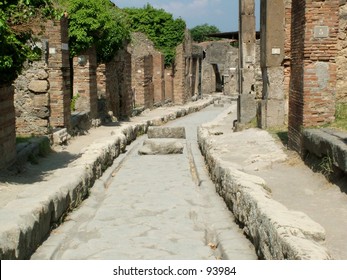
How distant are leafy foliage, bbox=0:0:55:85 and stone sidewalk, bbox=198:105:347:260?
3483mm

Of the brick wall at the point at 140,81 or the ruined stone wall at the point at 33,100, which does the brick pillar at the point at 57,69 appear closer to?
the ruined stone wall at the point at 33,100

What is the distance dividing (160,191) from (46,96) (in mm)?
5508

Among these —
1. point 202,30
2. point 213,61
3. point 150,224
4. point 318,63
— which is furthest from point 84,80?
point 202,30

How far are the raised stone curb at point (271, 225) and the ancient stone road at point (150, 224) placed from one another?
0.89 feet

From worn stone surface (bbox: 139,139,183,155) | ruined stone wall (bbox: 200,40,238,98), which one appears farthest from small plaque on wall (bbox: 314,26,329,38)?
ruined stone wall (bbox: 200,40,238,98)

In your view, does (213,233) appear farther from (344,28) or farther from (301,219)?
(344,28)

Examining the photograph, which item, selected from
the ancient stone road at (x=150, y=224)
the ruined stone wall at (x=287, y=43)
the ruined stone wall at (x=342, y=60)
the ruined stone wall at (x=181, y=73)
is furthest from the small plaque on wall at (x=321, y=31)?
the ruined stone wall at (x=181, y=73)

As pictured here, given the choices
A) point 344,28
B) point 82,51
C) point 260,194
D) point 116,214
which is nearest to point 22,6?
point 116,214

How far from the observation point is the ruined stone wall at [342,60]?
12.8 m

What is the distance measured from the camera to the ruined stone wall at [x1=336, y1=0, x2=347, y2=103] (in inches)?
503

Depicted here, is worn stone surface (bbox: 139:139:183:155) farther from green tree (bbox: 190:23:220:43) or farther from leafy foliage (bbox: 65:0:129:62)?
green tree (bbox: 190:23:220:43)

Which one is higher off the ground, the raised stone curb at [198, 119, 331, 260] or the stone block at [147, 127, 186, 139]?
the raised stone curb at [198, 119, 331, 260]

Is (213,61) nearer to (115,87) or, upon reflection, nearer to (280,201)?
(115,87)

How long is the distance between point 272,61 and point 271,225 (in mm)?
10074
